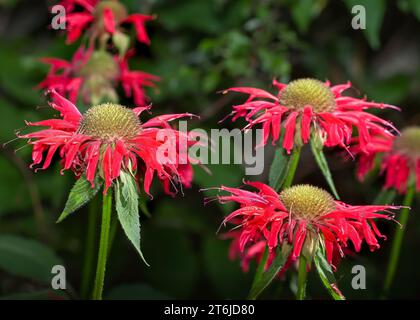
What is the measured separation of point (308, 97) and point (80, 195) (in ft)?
1.25

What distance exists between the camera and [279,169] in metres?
0.96

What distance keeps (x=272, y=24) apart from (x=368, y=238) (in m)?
1.16

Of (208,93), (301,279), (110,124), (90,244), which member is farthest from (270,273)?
(208,93)

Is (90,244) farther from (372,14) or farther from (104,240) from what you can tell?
(372,14)

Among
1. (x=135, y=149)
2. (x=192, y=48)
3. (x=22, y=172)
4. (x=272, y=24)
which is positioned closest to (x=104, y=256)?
(x=135, y=149)

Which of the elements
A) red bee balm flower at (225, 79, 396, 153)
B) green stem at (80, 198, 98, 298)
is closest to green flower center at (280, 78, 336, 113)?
red bee balm flower at (225, 79, 396, 153)

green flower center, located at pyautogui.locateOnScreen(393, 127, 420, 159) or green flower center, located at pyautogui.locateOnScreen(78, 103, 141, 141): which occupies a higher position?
green flower center, located at pyautogui.locateOnScreen(393, 127, 420, 159)

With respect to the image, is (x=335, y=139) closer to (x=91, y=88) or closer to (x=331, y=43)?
(x=91, y=88)

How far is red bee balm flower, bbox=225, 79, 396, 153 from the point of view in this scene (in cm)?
96

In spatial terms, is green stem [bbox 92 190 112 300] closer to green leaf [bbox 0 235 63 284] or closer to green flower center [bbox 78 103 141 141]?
green flower center [bbox 78 103 141 141]

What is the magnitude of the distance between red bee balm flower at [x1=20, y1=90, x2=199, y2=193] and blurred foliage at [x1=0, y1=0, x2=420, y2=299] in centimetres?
54

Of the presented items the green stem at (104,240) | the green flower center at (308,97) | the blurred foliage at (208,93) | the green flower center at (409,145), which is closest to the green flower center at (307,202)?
the green flower center at (308,97)

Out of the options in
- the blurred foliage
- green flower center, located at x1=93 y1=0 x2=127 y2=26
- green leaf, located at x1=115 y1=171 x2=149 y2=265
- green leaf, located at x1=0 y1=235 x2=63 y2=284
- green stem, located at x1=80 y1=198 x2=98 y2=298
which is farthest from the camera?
the blurred foliage

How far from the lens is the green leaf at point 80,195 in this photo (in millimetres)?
808
